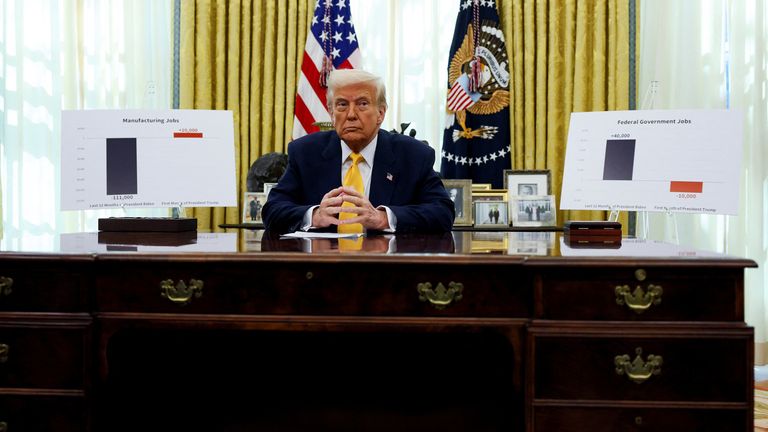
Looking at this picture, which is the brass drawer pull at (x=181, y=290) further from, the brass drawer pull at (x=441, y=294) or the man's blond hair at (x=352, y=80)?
the man's blond hair at (x=352, y=80)

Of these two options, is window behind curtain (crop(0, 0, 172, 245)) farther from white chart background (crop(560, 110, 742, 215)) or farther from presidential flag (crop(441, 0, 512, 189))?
white chart background (crop(560, 110, 742, 215))

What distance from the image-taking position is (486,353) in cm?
210

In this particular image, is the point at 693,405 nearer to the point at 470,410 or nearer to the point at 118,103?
the point at 470,410

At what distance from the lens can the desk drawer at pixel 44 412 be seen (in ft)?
4.96

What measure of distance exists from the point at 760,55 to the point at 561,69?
1.14 meters

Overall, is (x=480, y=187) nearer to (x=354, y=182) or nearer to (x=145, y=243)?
(x=354, y=182)

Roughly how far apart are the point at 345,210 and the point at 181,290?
620 mm

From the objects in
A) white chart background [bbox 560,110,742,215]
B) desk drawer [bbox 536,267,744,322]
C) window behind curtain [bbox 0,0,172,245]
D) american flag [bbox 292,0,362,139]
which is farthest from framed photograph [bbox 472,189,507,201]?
desk drawer [bbox 536,267,744,322]

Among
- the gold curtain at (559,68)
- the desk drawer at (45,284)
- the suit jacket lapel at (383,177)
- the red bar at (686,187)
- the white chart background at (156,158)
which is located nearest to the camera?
the desk drawer at (45,284)

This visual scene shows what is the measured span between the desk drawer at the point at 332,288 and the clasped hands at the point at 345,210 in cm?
52

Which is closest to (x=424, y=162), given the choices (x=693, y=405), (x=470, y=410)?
(x=470, y=410)

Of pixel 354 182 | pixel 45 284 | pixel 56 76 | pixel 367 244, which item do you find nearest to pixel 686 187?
pixel 354 182

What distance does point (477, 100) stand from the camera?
4043mm

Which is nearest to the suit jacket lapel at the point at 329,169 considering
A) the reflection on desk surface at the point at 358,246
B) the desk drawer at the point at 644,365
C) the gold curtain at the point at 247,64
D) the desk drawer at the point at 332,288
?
the reflection on desk surface at the point at 358,246
